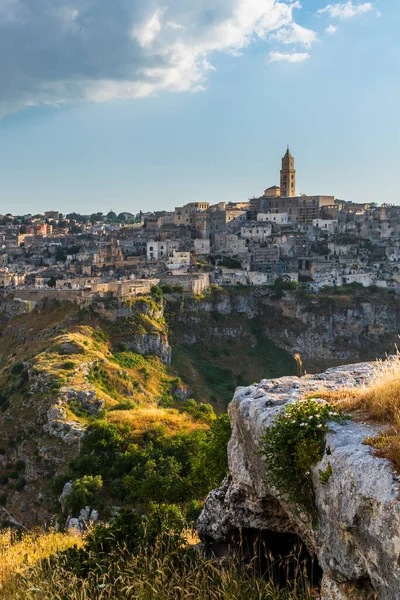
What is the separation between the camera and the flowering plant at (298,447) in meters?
5.13

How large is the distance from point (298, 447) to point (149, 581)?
6.87 feet

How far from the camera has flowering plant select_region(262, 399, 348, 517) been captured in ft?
16.8

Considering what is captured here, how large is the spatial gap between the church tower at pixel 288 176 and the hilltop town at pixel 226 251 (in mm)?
148

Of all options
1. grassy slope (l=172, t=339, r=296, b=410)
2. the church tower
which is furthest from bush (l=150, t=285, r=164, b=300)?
the church tower

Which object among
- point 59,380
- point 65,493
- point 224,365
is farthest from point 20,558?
point 224,365

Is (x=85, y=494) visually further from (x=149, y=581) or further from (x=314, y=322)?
(x=314, y=322)

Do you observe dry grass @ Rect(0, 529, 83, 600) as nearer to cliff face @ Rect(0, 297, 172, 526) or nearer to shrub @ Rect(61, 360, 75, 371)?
cliff face @ Rect(0, 297, 172, 526)

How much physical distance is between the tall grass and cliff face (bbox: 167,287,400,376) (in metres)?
45.1

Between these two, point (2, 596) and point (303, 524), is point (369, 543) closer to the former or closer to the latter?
point (303, 524)

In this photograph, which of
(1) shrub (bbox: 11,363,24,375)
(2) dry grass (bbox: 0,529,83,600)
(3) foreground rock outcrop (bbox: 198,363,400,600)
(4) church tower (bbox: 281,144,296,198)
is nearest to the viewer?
(3) foreground rock outcrop (bbox: 198,363,400,600)

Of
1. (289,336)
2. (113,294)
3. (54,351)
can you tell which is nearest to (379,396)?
(54,351)

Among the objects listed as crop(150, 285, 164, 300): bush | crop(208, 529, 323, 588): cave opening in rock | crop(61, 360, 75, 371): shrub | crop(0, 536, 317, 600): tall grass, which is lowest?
crop(61, 360, 75, 371): shrub

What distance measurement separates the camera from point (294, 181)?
282 feet

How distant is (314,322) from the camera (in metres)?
53.9
